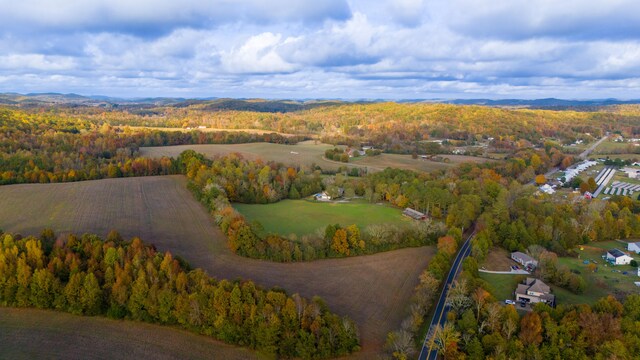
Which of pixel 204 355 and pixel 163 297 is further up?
pixel 163 297

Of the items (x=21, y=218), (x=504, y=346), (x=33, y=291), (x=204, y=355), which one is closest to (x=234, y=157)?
(x=21, y=218)

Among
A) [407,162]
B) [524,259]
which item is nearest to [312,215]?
[524,259]

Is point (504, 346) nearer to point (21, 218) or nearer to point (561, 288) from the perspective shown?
point (561, 288)

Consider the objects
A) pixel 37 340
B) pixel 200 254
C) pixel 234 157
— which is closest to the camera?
pixel 37 340

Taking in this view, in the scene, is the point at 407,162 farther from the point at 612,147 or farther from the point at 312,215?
the point at 612,147

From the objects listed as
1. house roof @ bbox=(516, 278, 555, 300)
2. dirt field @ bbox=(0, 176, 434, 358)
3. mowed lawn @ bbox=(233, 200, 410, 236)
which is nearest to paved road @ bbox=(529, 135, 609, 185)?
mowed lawn @ bbox=(233, 200, 410, 236)

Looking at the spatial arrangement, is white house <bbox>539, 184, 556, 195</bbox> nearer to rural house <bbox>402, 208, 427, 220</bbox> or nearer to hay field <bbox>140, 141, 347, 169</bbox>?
rural house <bbox>402, 208, 427, 220</bbox>

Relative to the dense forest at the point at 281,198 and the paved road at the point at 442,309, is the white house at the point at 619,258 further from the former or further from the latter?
the dense forest at the point at 281,198

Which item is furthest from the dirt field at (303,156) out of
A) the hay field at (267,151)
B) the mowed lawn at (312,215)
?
the mowed lawn at (312,215)
